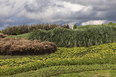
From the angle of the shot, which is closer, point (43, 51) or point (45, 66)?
point (45, 66)

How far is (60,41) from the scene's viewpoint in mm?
11297

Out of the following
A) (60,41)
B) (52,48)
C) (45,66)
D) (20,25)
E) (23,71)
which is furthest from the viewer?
(20,25)

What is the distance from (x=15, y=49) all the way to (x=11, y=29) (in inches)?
502

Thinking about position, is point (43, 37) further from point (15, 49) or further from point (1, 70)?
point (1, 70)

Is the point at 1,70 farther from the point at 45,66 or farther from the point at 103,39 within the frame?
the point at 103,39

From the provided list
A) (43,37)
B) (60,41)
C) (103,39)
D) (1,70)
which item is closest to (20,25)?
(43,37)

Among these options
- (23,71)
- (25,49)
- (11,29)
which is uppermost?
(11,29)

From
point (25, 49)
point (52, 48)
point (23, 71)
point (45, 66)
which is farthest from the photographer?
point (52, 48)

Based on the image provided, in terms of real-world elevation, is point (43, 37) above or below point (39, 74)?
above

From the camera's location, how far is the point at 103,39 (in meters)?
11.9

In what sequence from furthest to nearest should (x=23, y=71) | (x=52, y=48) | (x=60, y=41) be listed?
(x=60, y=41), (x=52, y=48), (x=23, y=71)

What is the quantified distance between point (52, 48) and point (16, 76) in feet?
15.0

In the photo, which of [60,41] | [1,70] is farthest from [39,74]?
[60,41]

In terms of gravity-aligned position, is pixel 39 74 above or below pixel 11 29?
below
